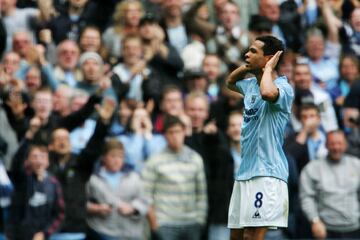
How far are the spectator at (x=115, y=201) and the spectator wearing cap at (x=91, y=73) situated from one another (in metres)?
1.37

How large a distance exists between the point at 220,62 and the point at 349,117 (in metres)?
1.84

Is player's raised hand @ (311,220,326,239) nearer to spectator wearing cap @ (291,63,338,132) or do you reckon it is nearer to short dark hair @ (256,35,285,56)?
spectator wearing cap @ (291,63,338,132)

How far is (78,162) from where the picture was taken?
48.7 ft

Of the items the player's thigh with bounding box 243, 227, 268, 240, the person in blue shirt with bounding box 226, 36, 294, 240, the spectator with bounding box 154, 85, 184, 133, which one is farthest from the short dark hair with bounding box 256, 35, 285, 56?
the spectator with bounding box 154, 85, 184, 133

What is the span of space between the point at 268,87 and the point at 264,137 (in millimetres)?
645

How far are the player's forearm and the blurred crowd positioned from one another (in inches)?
159

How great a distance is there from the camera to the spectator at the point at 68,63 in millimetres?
16250

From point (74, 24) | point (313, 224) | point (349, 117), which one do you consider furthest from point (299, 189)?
point (74, 24)

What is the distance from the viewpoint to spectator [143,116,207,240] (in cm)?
1464

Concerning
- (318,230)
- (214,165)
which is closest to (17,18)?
(214,165)

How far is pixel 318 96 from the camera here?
1655cm

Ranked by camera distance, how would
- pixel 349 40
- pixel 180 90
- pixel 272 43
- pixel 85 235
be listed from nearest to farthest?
1. pixel 272 43
2. pixel 85 235
3. pixel 180 90
4. pixel 349 40

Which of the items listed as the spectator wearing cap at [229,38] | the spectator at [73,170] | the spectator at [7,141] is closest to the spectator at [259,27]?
the spectator wearing cap at [229,38]

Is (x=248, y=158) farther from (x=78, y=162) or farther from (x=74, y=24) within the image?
(x=74, y=24)
